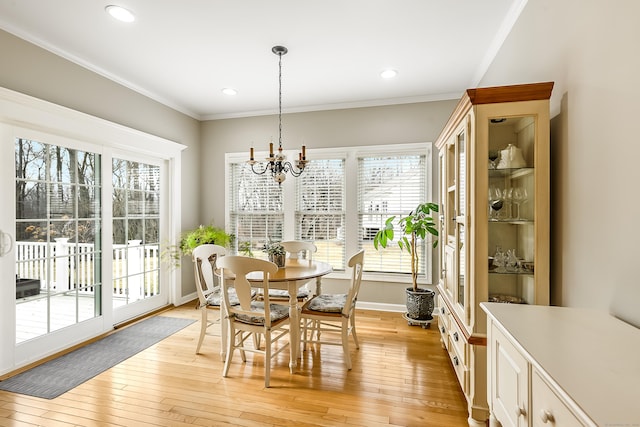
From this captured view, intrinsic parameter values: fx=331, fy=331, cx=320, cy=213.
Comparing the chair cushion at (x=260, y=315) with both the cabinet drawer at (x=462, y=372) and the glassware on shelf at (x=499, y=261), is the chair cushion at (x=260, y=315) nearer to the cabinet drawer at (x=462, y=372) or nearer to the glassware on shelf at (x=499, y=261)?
the cabinet drawer at (x=462, y=372)

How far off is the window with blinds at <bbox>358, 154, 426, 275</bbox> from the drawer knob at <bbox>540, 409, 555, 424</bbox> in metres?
3.39

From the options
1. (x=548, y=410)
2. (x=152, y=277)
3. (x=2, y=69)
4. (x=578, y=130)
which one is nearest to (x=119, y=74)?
(x=2, y=69)

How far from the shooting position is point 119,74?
3602 mm

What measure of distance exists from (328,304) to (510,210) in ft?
5.39

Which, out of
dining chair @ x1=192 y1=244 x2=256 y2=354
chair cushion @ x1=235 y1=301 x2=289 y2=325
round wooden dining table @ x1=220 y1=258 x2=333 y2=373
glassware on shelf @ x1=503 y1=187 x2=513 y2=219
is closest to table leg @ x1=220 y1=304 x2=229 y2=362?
round wooden dining table @ x1=220 y1=258 x2=333 y2=373

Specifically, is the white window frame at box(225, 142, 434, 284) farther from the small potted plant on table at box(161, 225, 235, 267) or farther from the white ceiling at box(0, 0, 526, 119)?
the small potted plant on table at box(161, 225, 235, 267)

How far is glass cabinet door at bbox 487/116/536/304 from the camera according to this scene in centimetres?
191

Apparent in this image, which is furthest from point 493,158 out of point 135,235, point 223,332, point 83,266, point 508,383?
point 135,235

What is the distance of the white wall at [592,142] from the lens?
4.23 feet

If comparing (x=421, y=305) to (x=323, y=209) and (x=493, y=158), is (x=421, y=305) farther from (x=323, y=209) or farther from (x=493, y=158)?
(x=493, y=158)

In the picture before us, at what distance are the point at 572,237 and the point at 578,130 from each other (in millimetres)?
543

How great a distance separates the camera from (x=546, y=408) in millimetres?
952

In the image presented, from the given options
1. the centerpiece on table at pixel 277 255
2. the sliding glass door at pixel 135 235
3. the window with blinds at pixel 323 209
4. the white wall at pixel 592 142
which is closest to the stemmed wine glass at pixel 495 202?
the white wall at pixel 592 142

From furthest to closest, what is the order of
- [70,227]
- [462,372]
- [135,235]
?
1. [135,235]
2. [70,227]
3. [462,372]
